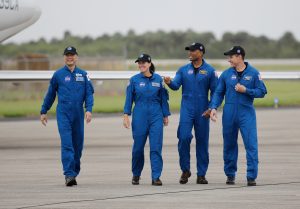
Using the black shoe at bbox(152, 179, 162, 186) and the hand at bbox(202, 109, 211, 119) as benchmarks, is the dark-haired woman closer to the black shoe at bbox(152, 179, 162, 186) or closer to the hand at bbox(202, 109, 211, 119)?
the black shoe at bbox(152, 179, 162, 186)

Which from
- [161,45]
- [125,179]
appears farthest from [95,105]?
[161,45]

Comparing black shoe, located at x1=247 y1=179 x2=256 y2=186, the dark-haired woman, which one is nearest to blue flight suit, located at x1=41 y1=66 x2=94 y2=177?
the dark-haired woman

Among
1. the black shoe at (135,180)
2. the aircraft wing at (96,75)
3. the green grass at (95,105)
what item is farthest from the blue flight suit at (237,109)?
the green grass at (95,105)

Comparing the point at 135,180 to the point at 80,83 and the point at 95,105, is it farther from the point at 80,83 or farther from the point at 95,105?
the point at 95,105

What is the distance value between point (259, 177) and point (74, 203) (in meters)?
3.96

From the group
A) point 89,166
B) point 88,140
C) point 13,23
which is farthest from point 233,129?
point 13,23

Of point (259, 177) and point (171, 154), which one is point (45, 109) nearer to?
point (259, 177)

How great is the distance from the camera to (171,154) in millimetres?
21219

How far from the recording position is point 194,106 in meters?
15.9

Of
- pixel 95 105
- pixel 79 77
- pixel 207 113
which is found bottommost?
pixel 95 105

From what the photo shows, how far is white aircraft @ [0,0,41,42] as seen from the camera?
92.2 feet

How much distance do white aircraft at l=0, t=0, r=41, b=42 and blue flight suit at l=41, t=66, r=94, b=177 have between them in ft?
38.0

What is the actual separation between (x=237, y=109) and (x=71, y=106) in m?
2.35

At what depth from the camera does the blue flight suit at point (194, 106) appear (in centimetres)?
1591
